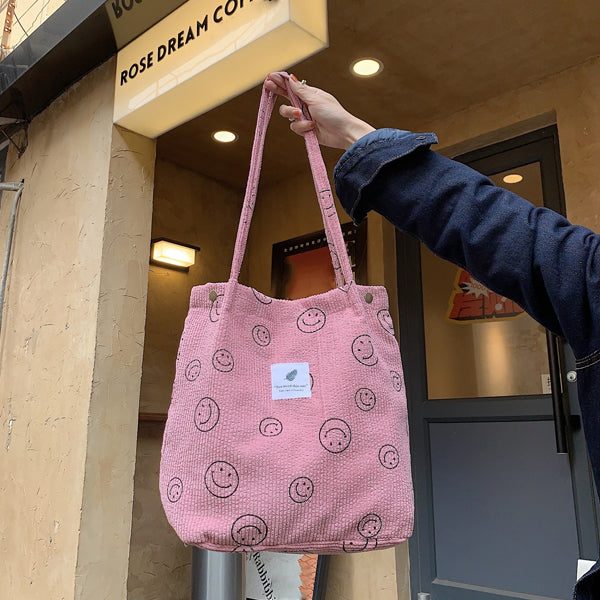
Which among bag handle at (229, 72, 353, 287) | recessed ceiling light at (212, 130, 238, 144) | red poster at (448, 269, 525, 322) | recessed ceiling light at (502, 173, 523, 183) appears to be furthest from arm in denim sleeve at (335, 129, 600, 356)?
recessed ceiling light at (212, 130, 238, 144)

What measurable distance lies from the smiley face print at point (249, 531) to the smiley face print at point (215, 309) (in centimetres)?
31

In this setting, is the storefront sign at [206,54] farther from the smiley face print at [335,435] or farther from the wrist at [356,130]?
the smiley face print at [335,435]

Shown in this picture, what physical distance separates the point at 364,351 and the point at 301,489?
241 millimetres

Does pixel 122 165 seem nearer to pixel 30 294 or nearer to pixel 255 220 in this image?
pixel 30 294

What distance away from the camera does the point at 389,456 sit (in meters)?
0.93

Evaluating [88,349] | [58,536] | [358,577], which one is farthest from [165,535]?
[88,349]

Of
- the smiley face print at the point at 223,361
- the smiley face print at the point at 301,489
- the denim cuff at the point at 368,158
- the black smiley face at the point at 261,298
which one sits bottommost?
the smiley face print at the point at 301,489

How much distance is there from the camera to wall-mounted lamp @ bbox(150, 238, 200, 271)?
381 cm

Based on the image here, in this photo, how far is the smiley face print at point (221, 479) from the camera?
2.83 ft

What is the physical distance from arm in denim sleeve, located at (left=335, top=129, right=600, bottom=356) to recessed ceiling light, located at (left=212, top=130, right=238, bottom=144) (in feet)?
10.4

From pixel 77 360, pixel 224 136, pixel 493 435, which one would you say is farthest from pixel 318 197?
pixel 224 136

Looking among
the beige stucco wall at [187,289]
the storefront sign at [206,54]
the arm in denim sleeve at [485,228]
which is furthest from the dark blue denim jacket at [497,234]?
the beige stucco wall at [187,289]

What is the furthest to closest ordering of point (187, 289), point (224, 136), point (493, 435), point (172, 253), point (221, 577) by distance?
point (187, 289)
point (172, 253)
point (224, 136)
point (493, 435)
point (221, 577)

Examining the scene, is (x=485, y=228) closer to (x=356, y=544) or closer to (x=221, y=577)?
(x=356, y=544)
